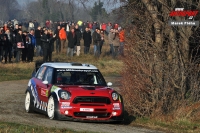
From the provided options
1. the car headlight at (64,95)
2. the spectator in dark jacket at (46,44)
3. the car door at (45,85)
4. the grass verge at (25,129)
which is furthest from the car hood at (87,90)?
the spectator in dark jacket at (46,44)

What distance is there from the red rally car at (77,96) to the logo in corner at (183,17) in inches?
105

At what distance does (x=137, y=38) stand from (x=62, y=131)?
5.28 metres

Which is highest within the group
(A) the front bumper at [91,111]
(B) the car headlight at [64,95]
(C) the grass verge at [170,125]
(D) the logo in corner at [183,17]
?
(D) the logo in corner at [183,17]

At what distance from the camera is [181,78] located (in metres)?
16.8

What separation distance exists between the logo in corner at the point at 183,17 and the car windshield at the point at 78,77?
2.60m

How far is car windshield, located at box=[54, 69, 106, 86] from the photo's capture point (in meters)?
16.4

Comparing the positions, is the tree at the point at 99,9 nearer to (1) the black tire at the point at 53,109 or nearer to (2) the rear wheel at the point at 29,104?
(2) the rear wheel at the point at 29,104

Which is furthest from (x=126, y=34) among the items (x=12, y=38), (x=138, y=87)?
(x=12, y=38)

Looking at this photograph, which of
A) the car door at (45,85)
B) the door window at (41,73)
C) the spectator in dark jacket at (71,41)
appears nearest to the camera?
the car door at (45,85)

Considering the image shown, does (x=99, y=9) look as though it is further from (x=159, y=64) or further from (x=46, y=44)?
(x=159, y=64)

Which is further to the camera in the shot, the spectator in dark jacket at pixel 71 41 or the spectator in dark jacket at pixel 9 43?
the spectator in dark jacket at pixel 71 41

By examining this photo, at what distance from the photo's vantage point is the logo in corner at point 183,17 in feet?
56.3

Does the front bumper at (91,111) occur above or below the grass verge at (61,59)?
above

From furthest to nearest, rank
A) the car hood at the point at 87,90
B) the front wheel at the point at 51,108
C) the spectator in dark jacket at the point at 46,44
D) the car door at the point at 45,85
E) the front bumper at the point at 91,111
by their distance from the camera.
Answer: the spectator in dark jacket at the point at 46,44, the car door at the point at 45,85, the front wheel at the point at 51,108, the car hood at the point at 87,90, the front bumper at the point at 91,111
